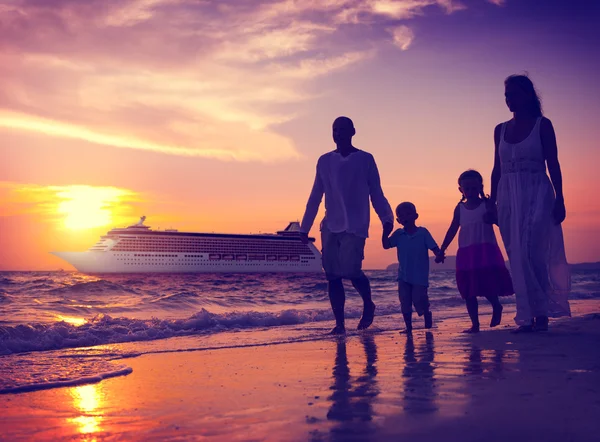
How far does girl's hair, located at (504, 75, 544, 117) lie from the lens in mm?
5004

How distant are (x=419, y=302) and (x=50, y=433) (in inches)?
172

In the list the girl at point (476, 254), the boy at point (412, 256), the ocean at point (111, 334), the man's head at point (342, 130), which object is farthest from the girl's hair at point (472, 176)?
the ocean at point (111, 334)

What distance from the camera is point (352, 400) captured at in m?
2.38

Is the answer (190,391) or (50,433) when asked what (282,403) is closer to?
(190,391)

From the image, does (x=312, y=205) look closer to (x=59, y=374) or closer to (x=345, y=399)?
(x=59, y=374)

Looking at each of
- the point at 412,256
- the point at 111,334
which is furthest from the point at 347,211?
the point at 111,334

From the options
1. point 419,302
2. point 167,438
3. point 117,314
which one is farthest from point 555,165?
point 117,314

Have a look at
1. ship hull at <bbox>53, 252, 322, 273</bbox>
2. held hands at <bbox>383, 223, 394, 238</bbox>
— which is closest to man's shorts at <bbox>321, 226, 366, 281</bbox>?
held hands at <bbox>383, 223, 394, 238</bbox>

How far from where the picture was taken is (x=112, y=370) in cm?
371

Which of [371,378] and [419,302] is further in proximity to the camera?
[419,302]

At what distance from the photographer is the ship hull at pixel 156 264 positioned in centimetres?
6856

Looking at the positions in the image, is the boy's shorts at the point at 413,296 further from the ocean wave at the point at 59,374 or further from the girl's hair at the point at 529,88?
the ocean wave at the point at 59,374

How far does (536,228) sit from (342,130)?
2171mm

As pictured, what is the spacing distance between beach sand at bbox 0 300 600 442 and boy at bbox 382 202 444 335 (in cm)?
184
